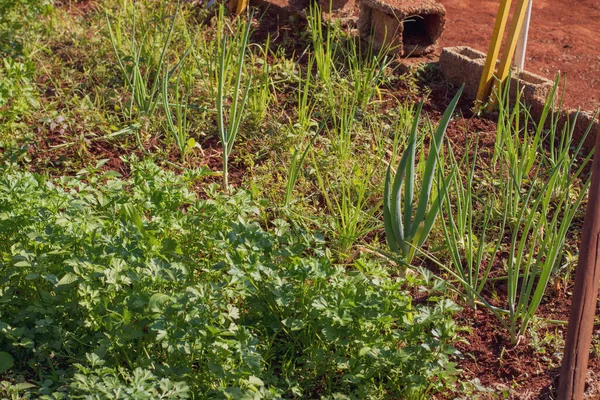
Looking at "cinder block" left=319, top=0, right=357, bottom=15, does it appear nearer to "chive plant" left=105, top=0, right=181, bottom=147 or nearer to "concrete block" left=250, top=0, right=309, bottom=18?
"concrete block" left=250, top=0, right=309, bottom=18

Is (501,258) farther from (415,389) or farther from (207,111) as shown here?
(207,111)

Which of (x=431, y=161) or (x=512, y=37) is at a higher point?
(x=512, y=37)

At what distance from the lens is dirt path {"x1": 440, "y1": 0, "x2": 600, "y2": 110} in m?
4.27

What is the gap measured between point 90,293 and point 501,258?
1.59 m

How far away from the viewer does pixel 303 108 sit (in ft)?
12.0

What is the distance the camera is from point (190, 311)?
7.38 feet

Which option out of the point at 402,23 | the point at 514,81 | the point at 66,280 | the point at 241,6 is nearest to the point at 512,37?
the point at 514,81

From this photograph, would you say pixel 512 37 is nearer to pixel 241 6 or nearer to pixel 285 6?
pixel 285 6

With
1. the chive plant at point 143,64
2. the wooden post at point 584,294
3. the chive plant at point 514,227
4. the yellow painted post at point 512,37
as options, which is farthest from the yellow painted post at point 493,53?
the wooden post at point 584,294

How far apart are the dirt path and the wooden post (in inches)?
84.5

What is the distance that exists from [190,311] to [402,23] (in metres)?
2.48

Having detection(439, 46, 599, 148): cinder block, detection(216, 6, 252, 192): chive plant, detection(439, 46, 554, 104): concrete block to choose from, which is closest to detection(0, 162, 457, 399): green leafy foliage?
detection(216, 6, 252, 192): chive plant

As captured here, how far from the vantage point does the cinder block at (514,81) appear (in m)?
3.74

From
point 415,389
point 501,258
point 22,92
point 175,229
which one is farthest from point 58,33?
point 415,389
